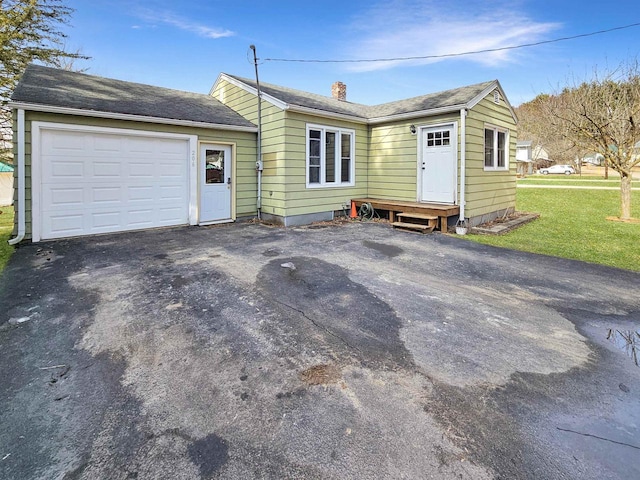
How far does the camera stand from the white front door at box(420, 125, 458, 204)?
873 cm

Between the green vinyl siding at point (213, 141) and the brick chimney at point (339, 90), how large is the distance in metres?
5.51

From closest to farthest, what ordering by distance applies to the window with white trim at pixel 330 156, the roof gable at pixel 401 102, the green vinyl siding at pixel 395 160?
the roof gable at pixel 401 102, the window with white trim at pixel 330 156, the green vinyl siding at pixel 395 160

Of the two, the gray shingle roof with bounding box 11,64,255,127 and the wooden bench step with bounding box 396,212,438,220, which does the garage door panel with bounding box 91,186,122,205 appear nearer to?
the gray shingle roof with bounding box 11,64,255,127

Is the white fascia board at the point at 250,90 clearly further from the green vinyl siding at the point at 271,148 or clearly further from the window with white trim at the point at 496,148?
the window with white trim at the point at 496,148

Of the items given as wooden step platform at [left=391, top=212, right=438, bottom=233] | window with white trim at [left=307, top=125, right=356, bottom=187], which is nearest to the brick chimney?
window with white trim at [left=307, top=125, right=356, bottom=187]

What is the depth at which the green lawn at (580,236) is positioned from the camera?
242 inches

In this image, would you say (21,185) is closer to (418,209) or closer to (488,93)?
(418,209)

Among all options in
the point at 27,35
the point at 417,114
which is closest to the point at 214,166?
the point at 417,114

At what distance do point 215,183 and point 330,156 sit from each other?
3.24 m

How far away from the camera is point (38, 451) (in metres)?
1.78

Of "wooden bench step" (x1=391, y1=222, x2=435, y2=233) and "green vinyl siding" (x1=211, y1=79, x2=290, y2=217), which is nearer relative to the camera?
"wooden bench step" (x1=391, y1=222, x2=435, y2=233)

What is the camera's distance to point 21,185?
650cm

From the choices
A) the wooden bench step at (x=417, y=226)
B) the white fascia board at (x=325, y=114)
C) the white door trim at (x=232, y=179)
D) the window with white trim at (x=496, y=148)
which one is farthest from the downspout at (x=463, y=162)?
the white door trim at (x=232, y=179)

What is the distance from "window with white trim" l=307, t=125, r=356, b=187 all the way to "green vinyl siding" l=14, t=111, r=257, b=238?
1.69 metres
